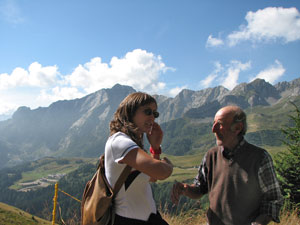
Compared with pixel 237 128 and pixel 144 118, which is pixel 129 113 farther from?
pixel 237 128

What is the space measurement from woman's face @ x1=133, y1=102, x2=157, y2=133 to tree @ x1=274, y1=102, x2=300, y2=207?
8.49 metres

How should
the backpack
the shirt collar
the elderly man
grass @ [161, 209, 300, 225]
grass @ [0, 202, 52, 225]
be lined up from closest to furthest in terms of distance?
the backpack < the elderly man < the shirt collar < grass @ [161, 209, 300, 225] < grass @ [0, 202, 52, 225]

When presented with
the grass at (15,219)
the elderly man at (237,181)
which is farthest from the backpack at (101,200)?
the grass at (15,219)

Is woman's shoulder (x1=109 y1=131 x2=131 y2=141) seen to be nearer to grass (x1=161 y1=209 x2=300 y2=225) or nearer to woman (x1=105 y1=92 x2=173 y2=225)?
woman (x1=105 y1=92 x2=173 y2=225)

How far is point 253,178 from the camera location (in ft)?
10.5

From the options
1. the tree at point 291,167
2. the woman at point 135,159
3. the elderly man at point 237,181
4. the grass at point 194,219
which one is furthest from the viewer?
the tree at point 291,167

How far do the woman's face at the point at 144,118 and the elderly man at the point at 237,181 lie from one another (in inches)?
43.8

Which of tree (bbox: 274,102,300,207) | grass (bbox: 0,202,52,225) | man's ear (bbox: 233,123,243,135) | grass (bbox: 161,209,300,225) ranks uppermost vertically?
man's ear (bbox: 233,123,243,135)

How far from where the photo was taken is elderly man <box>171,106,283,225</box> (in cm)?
310

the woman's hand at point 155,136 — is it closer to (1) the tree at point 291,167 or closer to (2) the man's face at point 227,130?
(2) the man's face at point 227,130

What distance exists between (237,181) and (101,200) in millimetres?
1846

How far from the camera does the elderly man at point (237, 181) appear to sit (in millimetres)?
3102

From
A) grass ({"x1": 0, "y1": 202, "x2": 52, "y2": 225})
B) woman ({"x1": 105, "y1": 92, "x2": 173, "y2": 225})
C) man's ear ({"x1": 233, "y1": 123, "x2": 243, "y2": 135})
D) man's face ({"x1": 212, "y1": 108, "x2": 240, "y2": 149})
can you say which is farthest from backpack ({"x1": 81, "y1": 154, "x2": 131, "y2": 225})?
grass ({"x1": 0, "y1": 202, "x2": 52, "y2": 225})

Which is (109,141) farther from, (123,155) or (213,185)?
(213,185)
